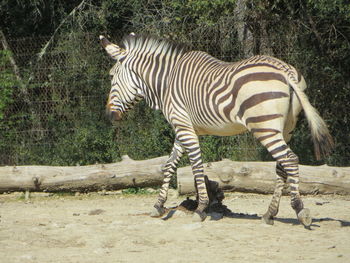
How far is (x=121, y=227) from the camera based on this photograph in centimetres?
650

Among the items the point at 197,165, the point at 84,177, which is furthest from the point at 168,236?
the point at 84,177

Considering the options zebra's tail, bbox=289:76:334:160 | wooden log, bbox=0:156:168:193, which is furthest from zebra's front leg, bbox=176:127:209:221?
wooden log, bbox=0:156:168:193

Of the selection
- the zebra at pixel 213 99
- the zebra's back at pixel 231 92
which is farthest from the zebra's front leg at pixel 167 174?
the zebra's back at pixel 231 92

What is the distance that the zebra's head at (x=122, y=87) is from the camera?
7637 millimetres

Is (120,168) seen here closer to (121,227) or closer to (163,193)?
(163,193)

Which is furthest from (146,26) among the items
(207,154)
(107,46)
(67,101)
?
(107,46)

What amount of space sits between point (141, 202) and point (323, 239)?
370 cm

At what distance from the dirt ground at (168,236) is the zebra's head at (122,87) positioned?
1351 millimetres

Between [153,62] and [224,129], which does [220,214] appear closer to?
[224,129]

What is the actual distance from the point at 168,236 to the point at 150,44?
2719 mm

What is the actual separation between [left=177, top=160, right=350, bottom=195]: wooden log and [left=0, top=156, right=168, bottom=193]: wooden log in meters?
0.73

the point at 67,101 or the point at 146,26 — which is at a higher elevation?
the point at 146,26

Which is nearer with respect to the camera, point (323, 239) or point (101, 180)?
point (323, 239)

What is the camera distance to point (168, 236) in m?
5.93
